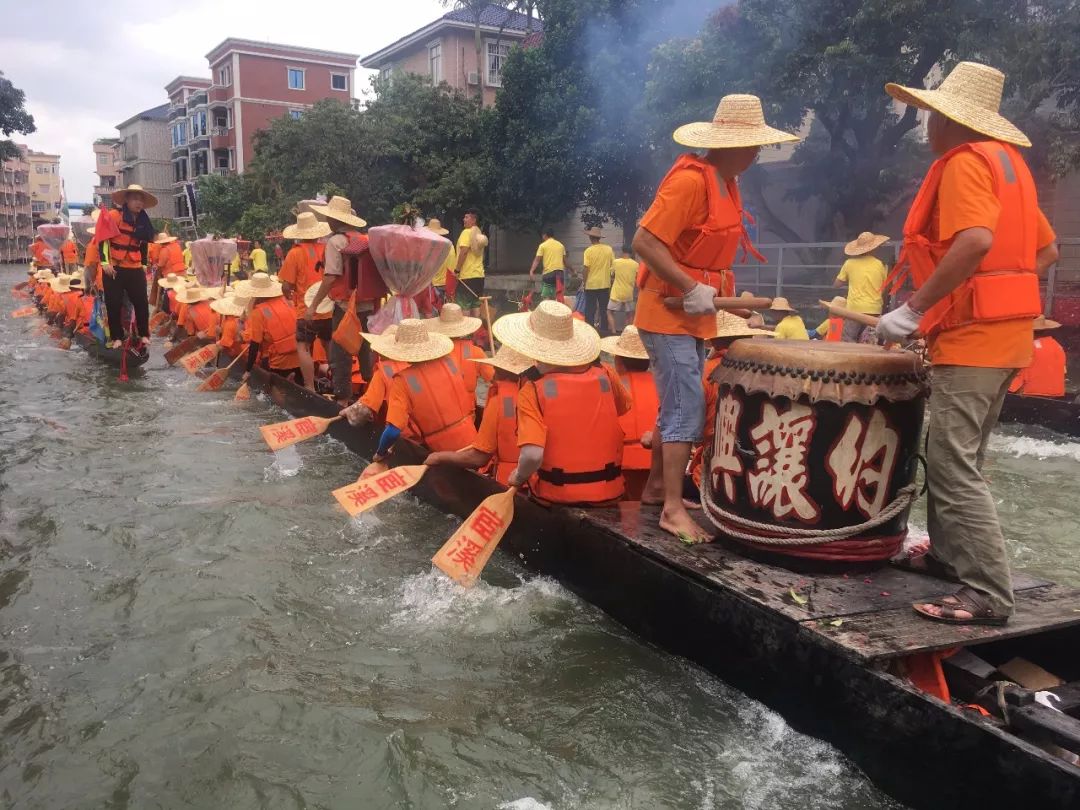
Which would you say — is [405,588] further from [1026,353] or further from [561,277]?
[561,277]

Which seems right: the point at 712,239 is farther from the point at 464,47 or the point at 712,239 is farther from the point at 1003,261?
the point at 464,47

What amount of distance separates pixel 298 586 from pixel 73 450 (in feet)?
14.6

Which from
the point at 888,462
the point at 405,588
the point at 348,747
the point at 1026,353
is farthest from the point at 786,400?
the point at 405,588

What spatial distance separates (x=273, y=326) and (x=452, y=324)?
357 cm

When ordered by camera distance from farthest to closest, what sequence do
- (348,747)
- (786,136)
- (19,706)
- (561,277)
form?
(561,277)
(786,136)
(19,706)
(348,747)

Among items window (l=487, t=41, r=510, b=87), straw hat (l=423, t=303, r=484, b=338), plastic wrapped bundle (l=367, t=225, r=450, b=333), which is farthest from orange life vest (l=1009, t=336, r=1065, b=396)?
window (l=487, t=41, r=510, b=87)

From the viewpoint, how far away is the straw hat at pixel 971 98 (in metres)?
3.21

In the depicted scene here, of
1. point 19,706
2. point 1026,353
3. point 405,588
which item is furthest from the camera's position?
point 405,588

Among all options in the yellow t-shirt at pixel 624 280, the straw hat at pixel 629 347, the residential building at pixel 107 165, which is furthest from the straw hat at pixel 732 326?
the residential building at pixel 107 165

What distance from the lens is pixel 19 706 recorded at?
147 inches

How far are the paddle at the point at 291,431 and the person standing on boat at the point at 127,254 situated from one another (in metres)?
5.24

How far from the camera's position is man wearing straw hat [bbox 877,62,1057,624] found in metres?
3.07

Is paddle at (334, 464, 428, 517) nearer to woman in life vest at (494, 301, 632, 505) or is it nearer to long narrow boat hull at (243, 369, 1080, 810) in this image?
long narrow boat hull at (243, 369, 1080, 810)

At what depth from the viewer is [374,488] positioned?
16.8 ft
